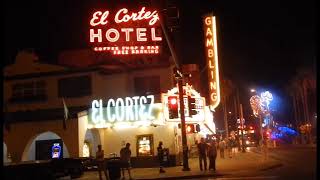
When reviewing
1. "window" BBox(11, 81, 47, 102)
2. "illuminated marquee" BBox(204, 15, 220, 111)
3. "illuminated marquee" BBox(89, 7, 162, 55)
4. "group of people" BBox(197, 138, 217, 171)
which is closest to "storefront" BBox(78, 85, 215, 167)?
"illuminated marquee" BBox(204, 15, 220, 111)

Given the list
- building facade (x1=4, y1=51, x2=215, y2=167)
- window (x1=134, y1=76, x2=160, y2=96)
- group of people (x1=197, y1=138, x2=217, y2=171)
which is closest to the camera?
group of people (x1=197, y1=138, x2=217, y2=171)

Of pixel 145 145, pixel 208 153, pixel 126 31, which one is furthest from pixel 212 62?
pixel 208 153

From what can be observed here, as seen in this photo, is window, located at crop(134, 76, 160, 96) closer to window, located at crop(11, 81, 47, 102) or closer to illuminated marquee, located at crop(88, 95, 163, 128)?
illuminated marquee, located at crop(88, 95, 163, 128)

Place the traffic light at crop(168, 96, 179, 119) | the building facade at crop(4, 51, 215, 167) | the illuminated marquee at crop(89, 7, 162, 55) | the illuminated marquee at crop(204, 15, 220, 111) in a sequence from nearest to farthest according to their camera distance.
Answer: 1. the traffic light at crop(168, 96, 179, 119)
2. the building facade at crop(4, 51, 215, 167)
3. the illuminated marquee at crop(89, 7, 162, 55)
4. the illuminated marquee at crop(204, 15, 220, 111)

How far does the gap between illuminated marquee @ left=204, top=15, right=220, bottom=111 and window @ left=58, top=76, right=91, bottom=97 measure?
32.1 ft

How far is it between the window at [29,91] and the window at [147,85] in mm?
7014

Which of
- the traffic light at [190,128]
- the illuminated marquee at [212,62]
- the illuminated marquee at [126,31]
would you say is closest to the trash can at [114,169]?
the traffic light at [190,128]

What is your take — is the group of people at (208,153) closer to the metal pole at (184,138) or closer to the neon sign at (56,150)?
the metal pole at (184,138)

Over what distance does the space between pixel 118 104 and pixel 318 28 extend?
85.4 ft

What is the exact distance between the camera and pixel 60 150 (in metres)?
38.8

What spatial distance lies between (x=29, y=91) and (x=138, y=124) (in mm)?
9600

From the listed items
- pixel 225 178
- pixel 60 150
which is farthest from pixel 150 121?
pixel 225 178

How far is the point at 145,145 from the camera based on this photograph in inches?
1425

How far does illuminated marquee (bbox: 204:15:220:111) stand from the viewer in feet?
133
